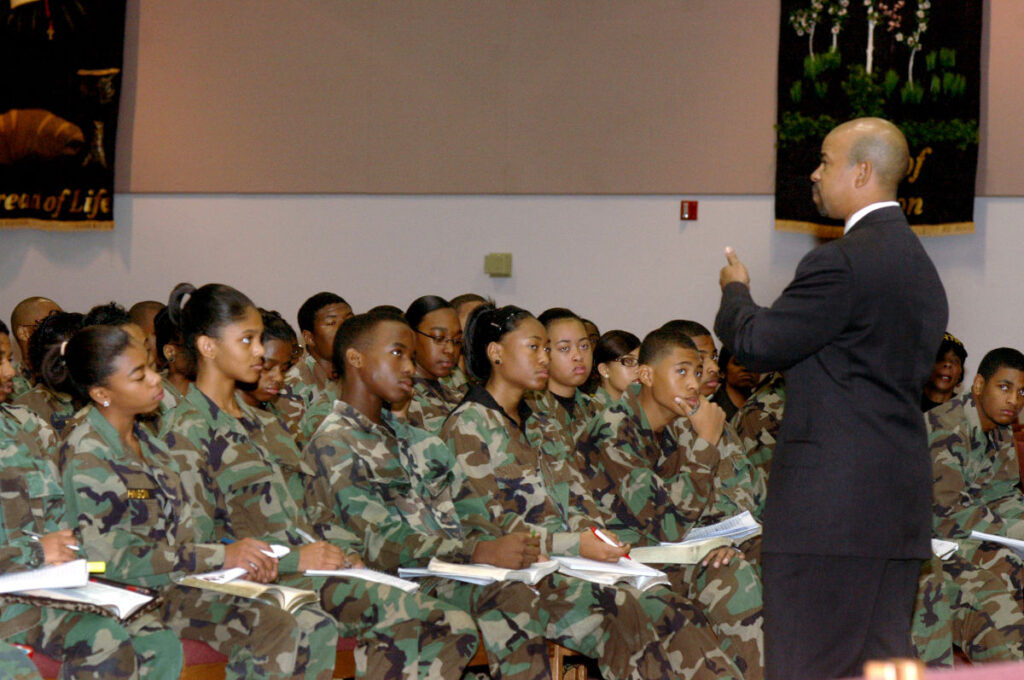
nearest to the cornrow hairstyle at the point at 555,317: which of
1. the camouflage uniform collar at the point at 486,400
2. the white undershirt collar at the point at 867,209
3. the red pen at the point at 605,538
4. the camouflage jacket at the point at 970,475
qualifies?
the camouflage uniform collar at the point at 486,400

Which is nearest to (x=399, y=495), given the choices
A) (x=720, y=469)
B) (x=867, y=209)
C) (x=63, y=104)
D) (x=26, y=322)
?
(x=720, y=469)

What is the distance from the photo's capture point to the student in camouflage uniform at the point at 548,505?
3529 mm

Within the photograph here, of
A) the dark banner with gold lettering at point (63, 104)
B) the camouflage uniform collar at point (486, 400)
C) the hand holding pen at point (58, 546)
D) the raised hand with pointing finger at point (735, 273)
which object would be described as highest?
the dark banner with gold lettering at point (63, 104)

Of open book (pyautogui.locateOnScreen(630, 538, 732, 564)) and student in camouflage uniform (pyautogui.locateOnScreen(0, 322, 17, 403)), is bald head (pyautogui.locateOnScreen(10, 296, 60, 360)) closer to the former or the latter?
student in camouflage uniform (pyautogui.locateOnScreen(0, 322, 17, 403))

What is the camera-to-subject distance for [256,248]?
7312mm

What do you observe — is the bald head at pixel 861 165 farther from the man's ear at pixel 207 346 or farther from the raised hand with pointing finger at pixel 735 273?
the man's ear at pixel 207 346

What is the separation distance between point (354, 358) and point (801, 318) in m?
1.62

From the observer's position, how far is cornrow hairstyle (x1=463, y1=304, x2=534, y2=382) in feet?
13.2

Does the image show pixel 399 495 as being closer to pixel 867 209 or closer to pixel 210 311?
pixel 210 311

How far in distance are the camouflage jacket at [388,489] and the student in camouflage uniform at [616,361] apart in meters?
1.53

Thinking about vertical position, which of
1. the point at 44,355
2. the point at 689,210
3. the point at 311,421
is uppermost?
the point at 689,210

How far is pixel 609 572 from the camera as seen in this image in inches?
142

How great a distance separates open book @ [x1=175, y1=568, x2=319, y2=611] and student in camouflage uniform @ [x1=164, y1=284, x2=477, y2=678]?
17cm

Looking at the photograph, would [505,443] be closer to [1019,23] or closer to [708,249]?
[708,249]
